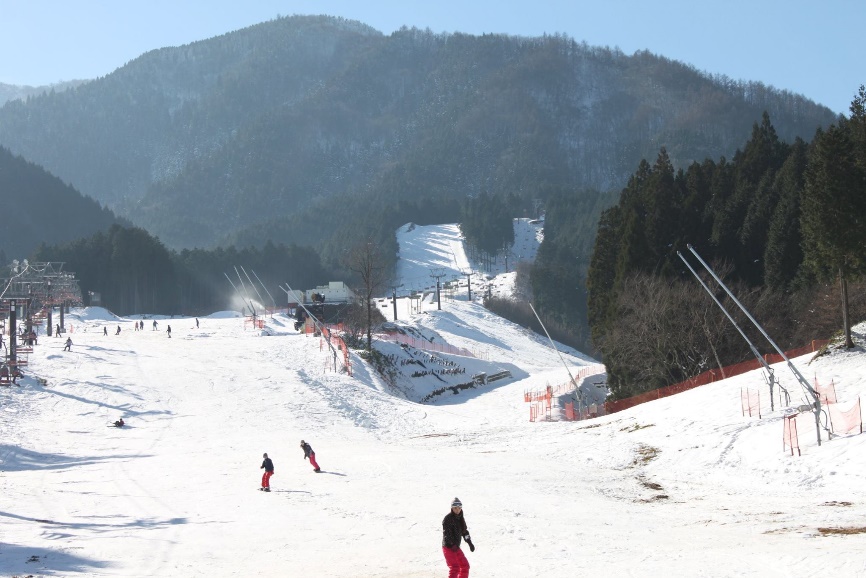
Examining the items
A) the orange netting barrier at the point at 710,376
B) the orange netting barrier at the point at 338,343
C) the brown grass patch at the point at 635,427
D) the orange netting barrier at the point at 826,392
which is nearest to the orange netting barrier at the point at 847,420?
the orange netting barrier at the point at 826,392

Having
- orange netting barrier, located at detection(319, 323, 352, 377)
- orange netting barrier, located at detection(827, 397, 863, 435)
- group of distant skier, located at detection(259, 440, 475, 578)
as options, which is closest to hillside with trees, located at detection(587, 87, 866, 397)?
orange netting barrier, located at detection(827, 397, 863, 435)

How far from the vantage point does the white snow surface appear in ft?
51.3

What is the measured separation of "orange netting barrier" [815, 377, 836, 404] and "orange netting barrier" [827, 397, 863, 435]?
1.21 m

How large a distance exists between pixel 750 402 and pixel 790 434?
6510 mm

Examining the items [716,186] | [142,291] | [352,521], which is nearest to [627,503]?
[352,521]

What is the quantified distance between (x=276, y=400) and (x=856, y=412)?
3043 centimetres

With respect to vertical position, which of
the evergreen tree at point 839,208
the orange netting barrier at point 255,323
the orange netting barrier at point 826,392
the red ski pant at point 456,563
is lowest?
the red ski pant at point 456,563

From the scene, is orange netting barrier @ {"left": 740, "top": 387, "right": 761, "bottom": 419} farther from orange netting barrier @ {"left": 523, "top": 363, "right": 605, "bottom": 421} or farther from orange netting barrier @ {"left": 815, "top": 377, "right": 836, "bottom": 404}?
orange netting barrier @ {"left": 523, "top": 363, "right": 605, "bottom": 421}

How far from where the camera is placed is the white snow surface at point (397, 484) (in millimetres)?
15648

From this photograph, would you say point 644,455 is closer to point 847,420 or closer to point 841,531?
point 847,420

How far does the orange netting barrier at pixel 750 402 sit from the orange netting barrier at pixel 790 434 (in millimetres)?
2400

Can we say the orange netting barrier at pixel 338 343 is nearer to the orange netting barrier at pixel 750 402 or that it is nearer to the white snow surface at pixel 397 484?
the white snow surface at pixel 397 484

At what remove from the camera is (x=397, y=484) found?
24.9 m

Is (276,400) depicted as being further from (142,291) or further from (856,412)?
(142,291)
